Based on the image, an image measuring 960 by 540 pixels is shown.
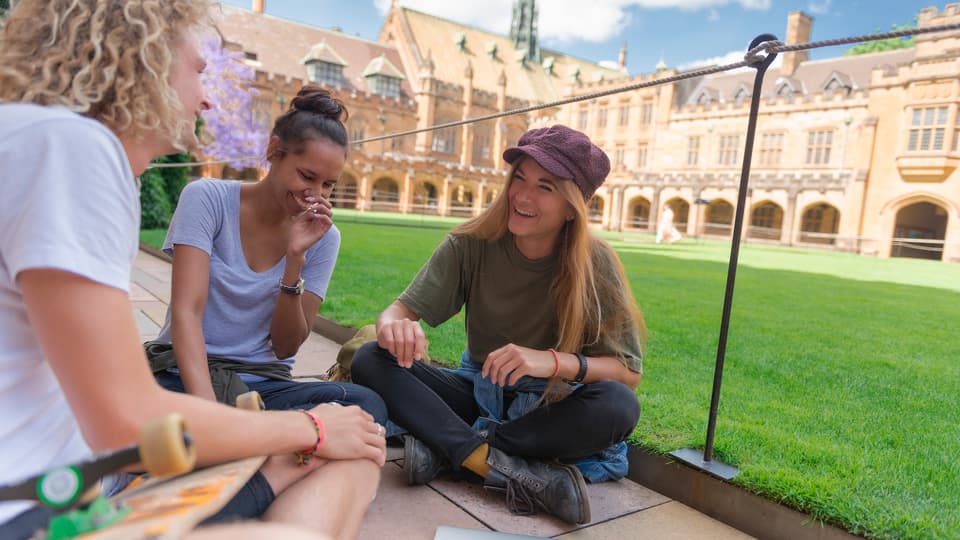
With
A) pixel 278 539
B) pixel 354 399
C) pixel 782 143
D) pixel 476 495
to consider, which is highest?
pixel 782 143

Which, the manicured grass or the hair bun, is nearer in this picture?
the hair bun

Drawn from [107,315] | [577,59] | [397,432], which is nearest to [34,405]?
[107,315]

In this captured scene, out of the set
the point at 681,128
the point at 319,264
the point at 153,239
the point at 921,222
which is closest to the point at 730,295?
the point at 319,264

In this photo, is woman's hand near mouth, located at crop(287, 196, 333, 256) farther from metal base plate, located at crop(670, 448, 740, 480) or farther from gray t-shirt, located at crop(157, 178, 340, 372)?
metal base plate, located at crop(670, 448, 740, 480)

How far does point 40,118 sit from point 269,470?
2.56 feet

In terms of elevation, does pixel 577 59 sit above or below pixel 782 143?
above

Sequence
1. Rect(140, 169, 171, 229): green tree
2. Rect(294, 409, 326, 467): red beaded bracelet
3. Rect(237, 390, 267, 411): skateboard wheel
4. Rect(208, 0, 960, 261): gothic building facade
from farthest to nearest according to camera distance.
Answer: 1. Rect(208, 0, 960, 261): gothic building facade
2. Rect(140, 169, 171, 229): green tree
3. Rect(294, 409, 326, 467): red beaded bracelet
4. Rect(237, 390, 267, 411): skateboard wheel

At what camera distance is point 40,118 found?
788 millimetres

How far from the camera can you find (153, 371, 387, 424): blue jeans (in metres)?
1.88

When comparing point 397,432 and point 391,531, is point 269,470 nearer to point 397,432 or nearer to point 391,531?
point 391,531

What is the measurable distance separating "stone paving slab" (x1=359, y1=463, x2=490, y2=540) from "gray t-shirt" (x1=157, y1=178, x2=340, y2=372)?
58cm

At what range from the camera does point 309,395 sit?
6.22 ft

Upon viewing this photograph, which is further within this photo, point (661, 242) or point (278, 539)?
point (661, 242)

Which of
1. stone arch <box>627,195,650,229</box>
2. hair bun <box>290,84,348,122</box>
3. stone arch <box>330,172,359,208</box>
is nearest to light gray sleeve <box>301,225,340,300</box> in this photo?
hair bun <box>290,84,348,122</box>
